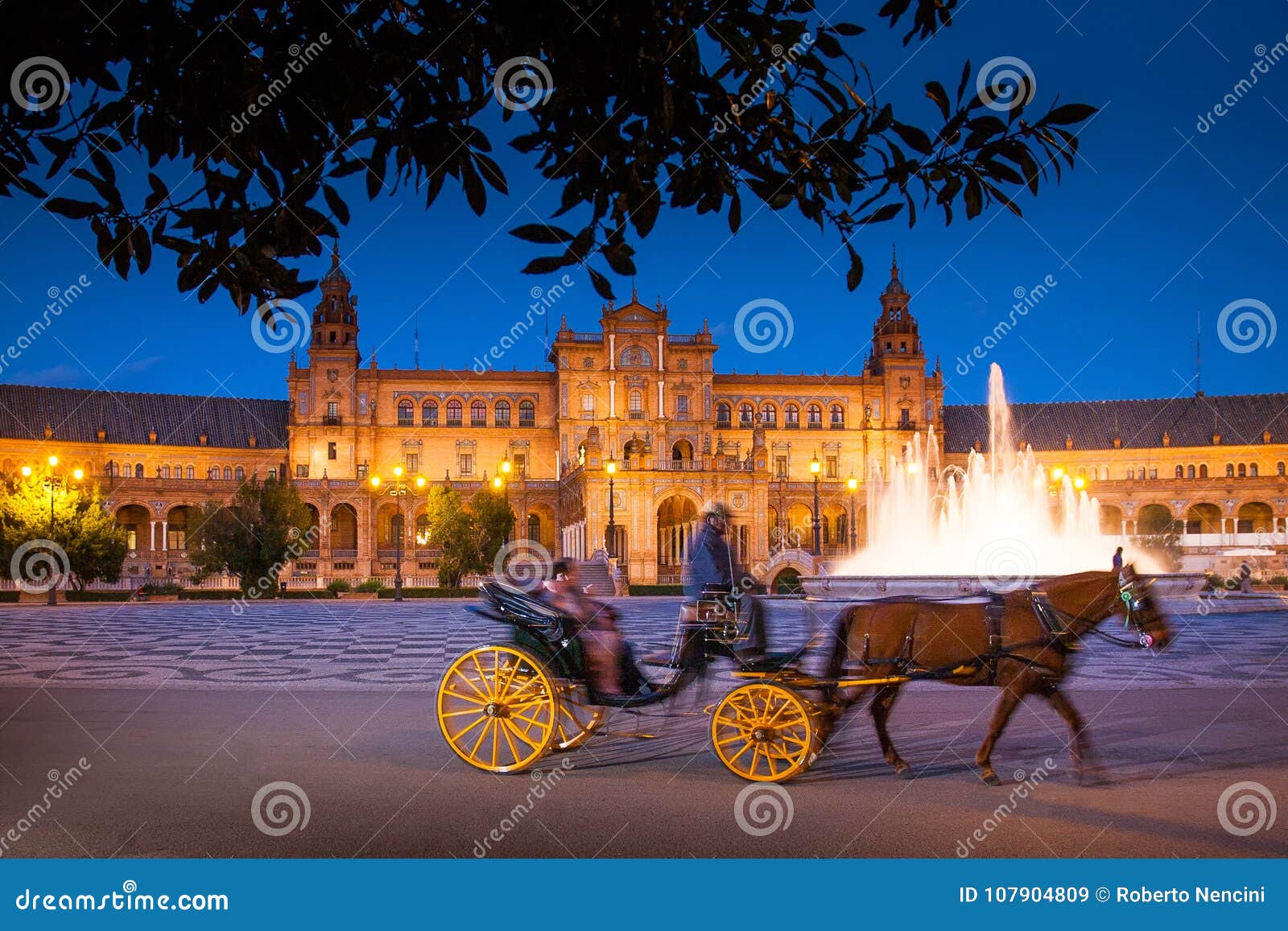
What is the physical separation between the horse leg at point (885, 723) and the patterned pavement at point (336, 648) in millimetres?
963

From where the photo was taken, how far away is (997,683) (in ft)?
24.1

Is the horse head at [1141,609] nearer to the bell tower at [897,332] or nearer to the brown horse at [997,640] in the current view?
the brown horse at [997,640]

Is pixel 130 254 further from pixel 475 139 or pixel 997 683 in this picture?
pixel 997 683

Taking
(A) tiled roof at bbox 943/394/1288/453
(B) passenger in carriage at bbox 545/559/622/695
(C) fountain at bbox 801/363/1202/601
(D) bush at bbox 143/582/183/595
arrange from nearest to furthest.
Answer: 1. (B) passenger in carriage at bbox 545/559/622/695
2. (C) fountain at bbox 801/363/1202/601
3. (D) bush at bbox 143/582/183/595
4. (A) tiled roof at bbox 943/394/1288/453

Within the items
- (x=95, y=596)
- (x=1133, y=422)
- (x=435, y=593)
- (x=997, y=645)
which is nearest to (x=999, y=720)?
(x=997, y=645)

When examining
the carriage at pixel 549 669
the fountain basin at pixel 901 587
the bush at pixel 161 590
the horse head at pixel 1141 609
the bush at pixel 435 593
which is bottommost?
the bush at pixel 435 593

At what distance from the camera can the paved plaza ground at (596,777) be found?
5844mm

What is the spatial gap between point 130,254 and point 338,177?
1069mm

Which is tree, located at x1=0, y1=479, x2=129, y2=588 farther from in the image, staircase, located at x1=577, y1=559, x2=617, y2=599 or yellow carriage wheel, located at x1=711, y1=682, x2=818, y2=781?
yellow carriage wheel, located at x1=711, y1=682, x2=818, y2=781

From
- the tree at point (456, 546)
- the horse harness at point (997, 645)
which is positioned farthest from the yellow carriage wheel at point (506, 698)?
the tree at point (456, 546)

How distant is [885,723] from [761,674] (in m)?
0.94

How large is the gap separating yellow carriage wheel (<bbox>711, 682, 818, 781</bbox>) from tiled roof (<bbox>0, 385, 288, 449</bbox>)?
7860 cm

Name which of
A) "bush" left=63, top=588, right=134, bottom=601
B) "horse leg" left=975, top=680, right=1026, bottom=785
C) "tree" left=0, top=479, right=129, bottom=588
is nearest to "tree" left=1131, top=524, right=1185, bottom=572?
"horse leg" left=975, top=680, right=1026, bottom=785

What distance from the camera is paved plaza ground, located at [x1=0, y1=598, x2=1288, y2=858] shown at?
5.84 meters
